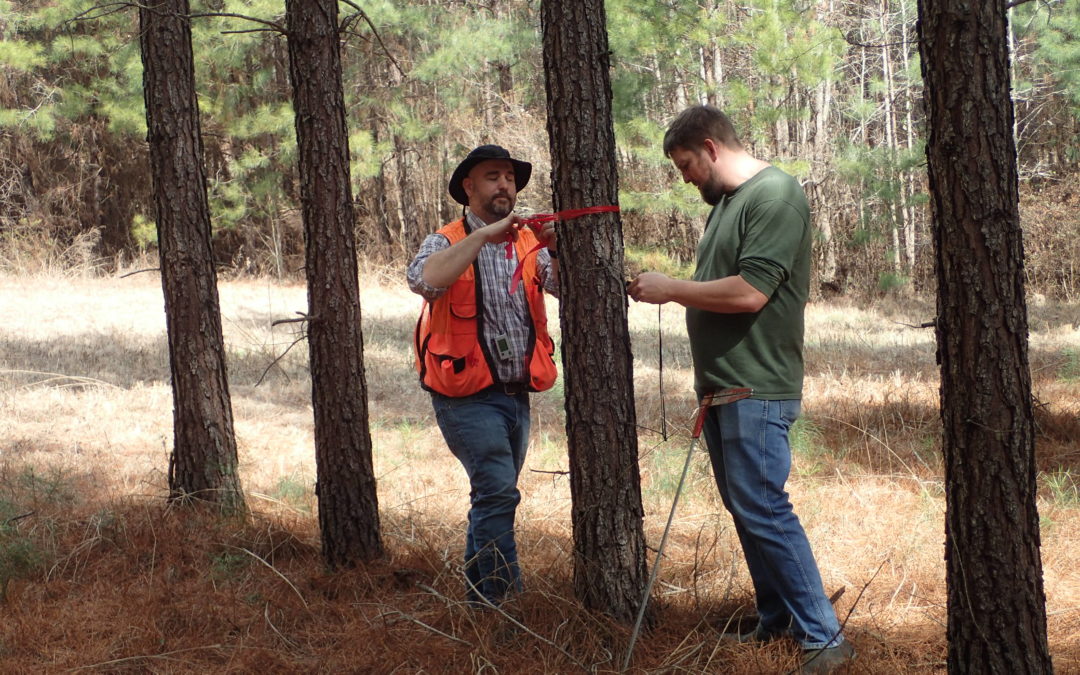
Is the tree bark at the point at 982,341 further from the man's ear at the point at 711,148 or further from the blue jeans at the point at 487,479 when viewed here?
the blue jeans at the point at 487,479

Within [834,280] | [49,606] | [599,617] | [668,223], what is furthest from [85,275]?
[599,617]

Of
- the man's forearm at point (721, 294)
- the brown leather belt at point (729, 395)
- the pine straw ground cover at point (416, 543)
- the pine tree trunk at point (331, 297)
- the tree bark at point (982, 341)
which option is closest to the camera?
the tree bark at point (982, 341)

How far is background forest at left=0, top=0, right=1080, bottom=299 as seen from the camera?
46.8ft

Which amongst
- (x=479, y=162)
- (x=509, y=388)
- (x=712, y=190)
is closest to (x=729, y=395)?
(x=712, y=190)

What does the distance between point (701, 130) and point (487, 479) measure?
5.13ft

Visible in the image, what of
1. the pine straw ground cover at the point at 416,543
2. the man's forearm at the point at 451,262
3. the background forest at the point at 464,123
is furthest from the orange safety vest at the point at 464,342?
the background forest at the point at 464,123

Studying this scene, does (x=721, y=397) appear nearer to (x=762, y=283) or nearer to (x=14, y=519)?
(x=762, y=283)

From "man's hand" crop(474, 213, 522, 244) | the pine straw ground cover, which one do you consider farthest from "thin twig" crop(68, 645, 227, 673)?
"man's hand" crop(474, 213, 522, 244)

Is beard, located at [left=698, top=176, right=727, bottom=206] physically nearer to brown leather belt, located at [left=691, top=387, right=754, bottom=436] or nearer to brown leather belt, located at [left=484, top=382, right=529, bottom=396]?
brown leather belt, located at [left=691, top=387, right=754, bottom=436]

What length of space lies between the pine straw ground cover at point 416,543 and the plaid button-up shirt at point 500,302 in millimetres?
518

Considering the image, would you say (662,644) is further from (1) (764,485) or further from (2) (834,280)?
(2) (834,280)

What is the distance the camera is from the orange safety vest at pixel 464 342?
152 inches

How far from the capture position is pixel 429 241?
13.1ft

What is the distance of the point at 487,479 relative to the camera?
3850mm
